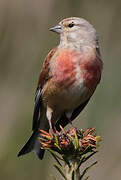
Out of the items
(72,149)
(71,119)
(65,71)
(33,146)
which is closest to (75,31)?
(65,71)

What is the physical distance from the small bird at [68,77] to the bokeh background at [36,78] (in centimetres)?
13

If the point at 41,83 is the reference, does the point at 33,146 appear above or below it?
below

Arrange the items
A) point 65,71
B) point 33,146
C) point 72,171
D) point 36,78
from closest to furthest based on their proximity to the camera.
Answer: point 72,171, point 33,146, point 65,71, point 36,78

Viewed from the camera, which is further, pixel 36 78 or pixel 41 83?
pixel 36 78

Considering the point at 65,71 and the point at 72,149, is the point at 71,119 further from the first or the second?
the point at 72,149

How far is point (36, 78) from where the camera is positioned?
12.0 ft

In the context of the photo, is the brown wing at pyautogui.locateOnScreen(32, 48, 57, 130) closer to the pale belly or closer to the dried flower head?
the pale belly

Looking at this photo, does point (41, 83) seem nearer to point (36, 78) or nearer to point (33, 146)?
point (36, 78)

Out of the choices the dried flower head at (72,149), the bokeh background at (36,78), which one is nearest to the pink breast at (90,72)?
the bokeh background at (36,78)

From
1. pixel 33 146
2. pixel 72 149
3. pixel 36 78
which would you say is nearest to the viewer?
pixel 72 149

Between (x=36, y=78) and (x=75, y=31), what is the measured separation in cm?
57

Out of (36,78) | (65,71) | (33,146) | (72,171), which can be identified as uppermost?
(65,71)

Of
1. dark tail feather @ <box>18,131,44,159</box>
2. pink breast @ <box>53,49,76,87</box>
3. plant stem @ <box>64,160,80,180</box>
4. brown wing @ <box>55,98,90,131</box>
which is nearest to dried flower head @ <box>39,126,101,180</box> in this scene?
plant stem @ <box>64,160,80,180</box>
